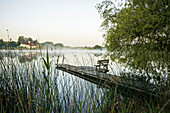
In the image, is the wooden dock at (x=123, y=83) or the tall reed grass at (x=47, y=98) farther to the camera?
the wooden dock at (x=123, y=83)

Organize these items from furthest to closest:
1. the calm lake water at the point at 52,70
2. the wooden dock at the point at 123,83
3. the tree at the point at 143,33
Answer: the tree at the point at 143,33 < the wooden dock at the point at 123,83 < the calm lake water at the point at 52,70

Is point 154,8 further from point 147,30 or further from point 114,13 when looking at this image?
point 114,13

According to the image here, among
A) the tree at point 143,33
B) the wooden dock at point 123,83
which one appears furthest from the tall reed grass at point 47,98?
the tree at point 143,33

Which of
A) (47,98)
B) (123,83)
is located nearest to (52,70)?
(123,83)

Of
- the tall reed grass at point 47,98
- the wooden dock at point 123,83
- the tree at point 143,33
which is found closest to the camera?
the tall reed grass at point 47,98

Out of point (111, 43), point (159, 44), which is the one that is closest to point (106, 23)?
point (111, 43)

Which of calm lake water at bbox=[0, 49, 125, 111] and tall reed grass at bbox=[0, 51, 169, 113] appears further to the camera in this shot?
calm lake water at bbox=[0, 49, 125, 111]

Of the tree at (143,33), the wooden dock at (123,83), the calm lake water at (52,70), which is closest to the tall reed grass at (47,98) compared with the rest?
the calm lake water at (52,70)

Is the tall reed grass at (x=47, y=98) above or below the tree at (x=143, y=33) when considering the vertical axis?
below

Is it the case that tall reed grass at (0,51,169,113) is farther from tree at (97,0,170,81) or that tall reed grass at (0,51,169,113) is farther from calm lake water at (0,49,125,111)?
tree at (97,0,170,81)

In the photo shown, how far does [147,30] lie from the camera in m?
4.29

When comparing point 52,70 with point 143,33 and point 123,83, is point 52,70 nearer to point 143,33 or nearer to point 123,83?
point 123,83

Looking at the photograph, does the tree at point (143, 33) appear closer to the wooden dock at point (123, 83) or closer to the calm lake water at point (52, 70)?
the wooden dock at point (123, 83)

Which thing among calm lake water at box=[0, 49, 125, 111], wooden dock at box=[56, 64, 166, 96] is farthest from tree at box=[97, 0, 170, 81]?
calm lake water at box=[0, 49, 125, 111]
